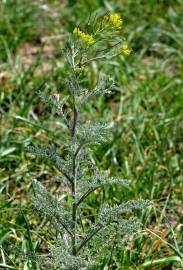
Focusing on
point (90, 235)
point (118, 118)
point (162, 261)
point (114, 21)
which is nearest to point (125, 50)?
point (114, 21)

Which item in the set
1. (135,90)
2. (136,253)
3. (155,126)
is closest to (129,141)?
(155,126)

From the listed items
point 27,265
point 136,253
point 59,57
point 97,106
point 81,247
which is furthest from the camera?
point 59,57

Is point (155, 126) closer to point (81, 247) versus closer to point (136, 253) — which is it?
point (136, 253)

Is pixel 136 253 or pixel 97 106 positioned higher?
pixel 97 106

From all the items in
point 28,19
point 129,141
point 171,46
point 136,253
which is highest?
point 28,19

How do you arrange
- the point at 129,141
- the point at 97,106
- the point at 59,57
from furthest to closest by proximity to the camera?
the point at 59,57
the point at 97,106
the point at 129,141

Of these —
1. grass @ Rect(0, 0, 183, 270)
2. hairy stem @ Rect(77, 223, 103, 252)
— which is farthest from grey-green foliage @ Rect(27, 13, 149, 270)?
grass @ Rect(0, 0, 183, 270)

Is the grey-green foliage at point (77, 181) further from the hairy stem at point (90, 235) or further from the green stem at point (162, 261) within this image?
the green stem at point (162, 261)
